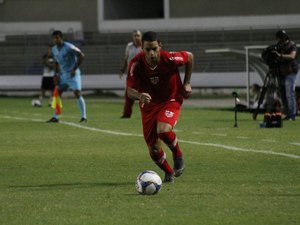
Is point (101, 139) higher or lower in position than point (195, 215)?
lower

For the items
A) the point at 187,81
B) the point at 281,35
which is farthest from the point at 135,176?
the point at 281,35

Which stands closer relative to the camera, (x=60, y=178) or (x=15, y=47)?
(x=60, y=178)

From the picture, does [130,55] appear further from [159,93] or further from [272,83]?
[159,93]

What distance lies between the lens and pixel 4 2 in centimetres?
5991

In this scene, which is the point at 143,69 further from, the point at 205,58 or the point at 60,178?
the point at 205,58

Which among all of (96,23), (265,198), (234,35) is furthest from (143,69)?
(96,23)

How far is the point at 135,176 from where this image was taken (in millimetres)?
14680

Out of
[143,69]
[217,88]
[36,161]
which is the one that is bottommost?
[217,88]

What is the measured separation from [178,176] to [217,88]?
101 feet

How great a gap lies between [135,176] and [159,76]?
4.36 feet

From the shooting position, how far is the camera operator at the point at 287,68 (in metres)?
27.0

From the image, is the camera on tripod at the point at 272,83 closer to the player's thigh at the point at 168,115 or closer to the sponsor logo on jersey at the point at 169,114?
the player's thigh at the point at 168,115

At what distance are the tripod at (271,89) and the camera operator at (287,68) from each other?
15cm

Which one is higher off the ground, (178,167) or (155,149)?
(155,149)
